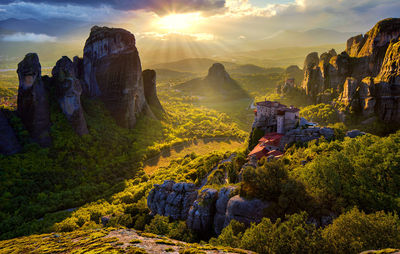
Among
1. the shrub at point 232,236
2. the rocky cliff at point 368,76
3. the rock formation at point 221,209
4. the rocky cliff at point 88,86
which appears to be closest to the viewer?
the shrub at point 232,236

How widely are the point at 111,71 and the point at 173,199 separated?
217 feet

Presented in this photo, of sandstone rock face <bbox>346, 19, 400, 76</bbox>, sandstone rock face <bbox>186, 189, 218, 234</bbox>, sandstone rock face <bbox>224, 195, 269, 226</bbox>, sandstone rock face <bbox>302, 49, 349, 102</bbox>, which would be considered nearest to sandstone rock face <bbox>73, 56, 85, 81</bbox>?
sandstone rock face <bbox>186, 189, 218, 234</bbox>

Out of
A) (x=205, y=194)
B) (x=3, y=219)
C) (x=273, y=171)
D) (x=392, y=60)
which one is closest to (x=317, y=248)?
(x=273, y=171)

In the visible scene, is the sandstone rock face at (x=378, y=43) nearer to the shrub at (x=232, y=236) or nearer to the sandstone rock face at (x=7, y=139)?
the shrub at (x=232, y=236)

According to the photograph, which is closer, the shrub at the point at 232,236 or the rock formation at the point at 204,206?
the shrub at the point at 232,236

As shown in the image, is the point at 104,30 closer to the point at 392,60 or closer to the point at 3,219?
the point at 3,219

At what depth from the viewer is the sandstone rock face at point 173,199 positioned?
105 ft

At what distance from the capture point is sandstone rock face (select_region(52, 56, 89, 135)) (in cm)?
6191

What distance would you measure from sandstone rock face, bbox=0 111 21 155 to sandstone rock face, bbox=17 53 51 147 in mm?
3602

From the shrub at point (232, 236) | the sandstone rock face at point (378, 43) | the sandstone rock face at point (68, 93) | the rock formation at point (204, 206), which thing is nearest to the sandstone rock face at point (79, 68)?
the sandstone rock face at point (68, 93)

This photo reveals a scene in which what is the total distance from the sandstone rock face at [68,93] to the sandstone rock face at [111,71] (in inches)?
721

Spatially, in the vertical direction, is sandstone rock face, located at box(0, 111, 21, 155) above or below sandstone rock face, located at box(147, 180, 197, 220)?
above


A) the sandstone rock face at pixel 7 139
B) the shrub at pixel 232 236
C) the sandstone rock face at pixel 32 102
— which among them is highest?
the sandstone rock face at pixel 32 102

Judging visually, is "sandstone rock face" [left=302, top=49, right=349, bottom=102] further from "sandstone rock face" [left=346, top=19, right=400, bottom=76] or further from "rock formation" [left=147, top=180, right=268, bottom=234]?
"rock formation" [left=147, top=180, right=268, bottom=234]
